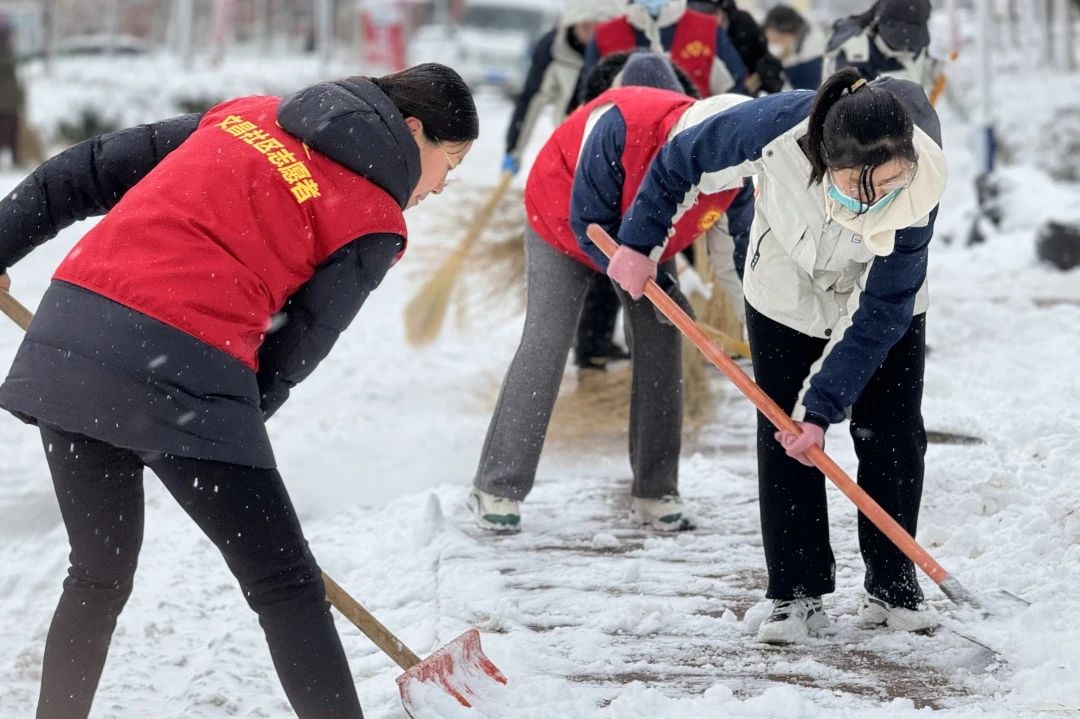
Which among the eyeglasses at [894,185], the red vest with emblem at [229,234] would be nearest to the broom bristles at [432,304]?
the eyeglasses at [894,185]

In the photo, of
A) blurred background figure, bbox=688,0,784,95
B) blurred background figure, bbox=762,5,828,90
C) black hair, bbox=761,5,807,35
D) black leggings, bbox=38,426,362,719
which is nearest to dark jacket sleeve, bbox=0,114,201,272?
black leggings, bbox=38,426,362,719

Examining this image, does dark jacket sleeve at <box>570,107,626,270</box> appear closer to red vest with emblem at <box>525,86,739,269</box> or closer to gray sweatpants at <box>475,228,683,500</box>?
red vest with emblem at <box>525,86,739,269</box>

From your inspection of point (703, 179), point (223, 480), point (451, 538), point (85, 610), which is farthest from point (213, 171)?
point (451, 538)

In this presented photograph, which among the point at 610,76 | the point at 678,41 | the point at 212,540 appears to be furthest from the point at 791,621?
the point at 678,41

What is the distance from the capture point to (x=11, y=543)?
→ 442cm

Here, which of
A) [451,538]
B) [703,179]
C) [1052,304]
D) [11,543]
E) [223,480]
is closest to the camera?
[223,480]

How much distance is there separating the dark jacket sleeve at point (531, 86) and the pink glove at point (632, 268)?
124 inches

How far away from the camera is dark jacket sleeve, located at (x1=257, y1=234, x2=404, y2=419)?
2.37 metres

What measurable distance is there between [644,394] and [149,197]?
2.09 m

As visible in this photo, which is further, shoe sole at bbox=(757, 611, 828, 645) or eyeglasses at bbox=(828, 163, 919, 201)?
shoe sole at bbox=(757, 611, 828, 645)

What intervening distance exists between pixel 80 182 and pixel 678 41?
11.8ft

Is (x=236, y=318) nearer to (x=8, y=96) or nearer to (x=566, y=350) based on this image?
(x=566, y=350)

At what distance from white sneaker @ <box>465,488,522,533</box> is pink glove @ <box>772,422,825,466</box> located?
1.28 metres

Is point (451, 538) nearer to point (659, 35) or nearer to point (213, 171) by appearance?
point (213, 171)
